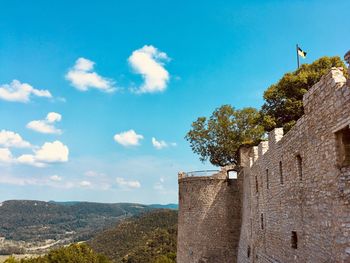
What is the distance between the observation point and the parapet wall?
7.99 m

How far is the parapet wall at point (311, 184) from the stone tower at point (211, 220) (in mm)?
6140

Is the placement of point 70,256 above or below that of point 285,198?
below

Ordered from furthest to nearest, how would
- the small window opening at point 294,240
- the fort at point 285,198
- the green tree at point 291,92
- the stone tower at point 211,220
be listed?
1. the green tree at point 291,92
2. the stone tower at point 211,220
3. the small window opening at point 294,240
4. the fort at point 285,198

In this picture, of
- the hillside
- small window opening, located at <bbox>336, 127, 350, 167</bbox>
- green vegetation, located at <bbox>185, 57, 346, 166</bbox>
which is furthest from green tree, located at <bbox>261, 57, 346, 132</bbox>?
the hillside

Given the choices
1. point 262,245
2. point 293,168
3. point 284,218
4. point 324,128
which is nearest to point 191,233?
point 262,245

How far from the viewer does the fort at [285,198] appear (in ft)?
26.7

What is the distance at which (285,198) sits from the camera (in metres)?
12.7

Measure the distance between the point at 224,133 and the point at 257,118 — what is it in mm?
2944

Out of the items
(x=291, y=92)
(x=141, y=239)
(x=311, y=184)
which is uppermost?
(x=291, y=92)

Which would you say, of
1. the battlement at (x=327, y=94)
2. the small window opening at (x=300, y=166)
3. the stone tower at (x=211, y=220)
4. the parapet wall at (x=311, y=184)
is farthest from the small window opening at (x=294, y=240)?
the stone tower at (x=211, y=220)

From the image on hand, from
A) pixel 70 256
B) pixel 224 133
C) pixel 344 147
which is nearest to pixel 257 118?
pixel 224 133

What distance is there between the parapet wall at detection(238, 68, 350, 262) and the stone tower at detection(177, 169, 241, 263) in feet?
20.1

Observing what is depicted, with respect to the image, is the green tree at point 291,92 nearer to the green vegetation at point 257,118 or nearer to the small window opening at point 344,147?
the green vegetation at point 257,118

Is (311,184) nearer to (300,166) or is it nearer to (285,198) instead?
(300,166)
